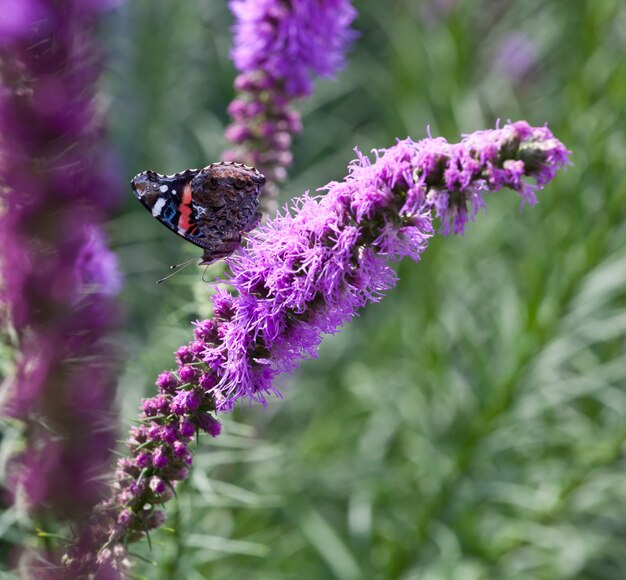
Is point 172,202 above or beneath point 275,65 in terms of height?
beneath

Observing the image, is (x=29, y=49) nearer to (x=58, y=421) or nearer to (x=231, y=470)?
(x=58, y=421)

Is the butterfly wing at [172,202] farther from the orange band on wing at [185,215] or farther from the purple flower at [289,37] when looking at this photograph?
the purple flower at [289,37]

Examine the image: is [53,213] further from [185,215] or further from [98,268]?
[98,268]

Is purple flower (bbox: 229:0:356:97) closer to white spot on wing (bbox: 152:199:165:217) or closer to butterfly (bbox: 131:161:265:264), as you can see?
butterfly (bbox: 131:161:265:264)

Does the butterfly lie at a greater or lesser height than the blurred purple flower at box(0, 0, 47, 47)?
lesser

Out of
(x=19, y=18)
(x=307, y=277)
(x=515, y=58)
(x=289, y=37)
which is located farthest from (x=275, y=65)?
(x=515, y=58)

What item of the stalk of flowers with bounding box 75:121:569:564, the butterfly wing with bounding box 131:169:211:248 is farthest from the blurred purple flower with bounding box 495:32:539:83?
the stalk of flowers with bounding box 75:121:569:564
